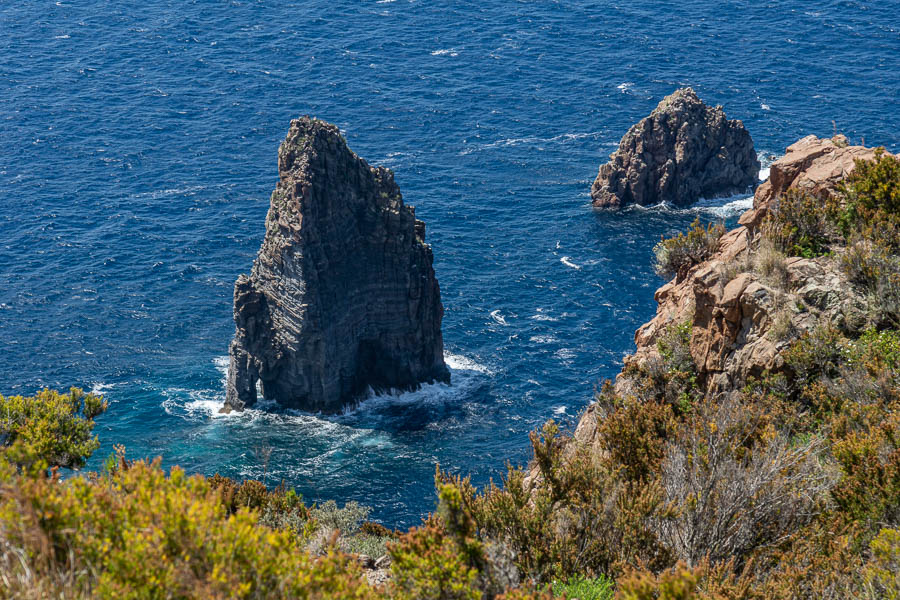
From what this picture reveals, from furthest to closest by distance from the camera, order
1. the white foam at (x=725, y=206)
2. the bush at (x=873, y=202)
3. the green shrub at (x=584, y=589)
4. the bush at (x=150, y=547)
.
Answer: the white foam at (x=725, y=206) → the bush at (x=873, y=202) → the green shrub at (x=584, y=589) → the bush at (x=150, y=547)

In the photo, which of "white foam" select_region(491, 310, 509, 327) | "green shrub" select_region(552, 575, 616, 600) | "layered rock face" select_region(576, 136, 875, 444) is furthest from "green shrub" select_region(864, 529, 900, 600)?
"white foam" select_region(491, 310, 509, 327)

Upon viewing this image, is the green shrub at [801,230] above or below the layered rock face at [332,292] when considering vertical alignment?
above

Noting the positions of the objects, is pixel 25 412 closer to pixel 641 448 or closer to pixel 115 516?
pixel 115 516

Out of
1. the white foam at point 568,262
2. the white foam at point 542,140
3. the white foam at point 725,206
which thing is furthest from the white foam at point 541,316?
the white foam at point 542,140

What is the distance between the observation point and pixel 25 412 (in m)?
38.8

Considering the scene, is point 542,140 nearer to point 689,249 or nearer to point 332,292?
point 332,292

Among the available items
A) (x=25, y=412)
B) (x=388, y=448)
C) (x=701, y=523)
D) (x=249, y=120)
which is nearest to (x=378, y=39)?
(x=249, y=120)

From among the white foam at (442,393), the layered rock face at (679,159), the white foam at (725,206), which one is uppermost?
the layered rock face at (679,159)

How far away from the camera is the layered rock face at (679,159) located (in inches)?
4875

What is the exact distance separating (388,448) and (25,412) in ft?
169

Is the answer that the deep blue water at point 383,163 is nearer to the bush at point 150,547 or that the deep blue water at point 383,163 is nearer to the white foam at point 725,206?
the white foam at point 725,206

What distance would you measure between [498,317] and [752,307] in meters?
65.1

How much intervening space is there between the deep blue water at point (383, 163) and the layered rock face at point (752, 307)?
38241 mm

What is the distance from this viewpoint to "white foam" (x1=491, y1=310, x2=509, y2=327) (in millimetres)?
102025
